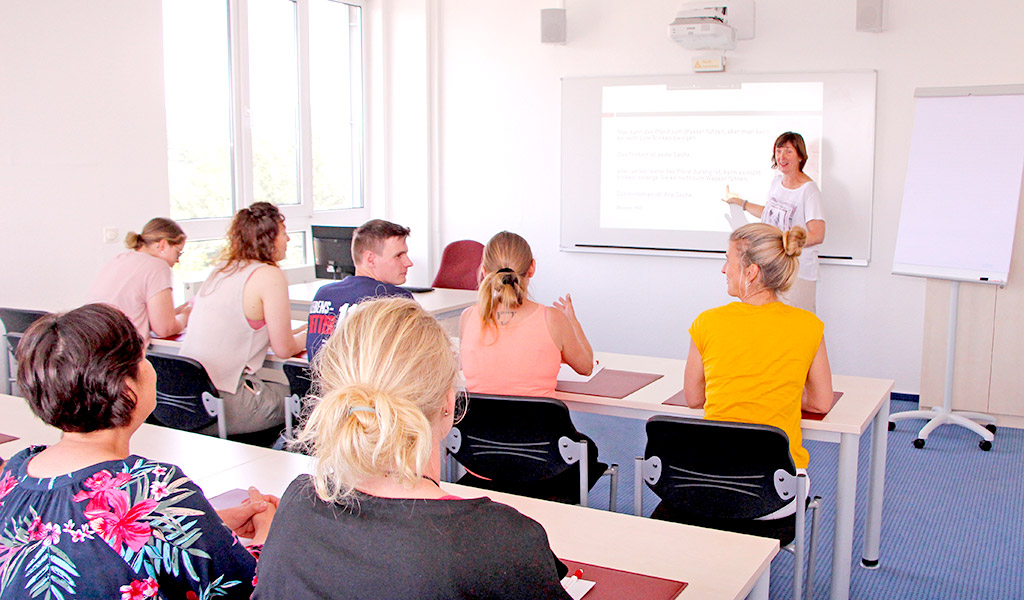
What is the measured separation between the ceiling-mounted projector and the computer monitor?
2.43 meters

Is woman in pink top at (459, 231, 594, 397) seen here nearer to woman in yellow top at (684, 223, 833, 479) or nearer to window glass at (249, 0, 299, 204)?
woman in yellow top at (684, 223, 833, 479)

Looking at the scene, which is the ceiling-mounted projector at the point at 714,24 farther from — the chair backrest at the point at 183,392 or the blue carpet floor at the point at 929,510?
the chair backrest at the point at 183,392

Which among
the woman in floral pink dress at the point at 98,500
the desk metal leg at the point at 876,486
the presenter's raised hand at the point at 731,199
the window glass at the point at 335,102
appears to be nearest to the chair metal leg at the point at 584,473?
the desk metal leg at the point at 876,486

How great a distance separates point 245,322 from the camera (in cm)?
341

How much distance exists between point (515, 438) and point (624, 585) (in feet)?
3.51

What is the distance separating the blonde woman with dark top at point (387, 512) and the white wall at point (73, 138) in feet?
12.8

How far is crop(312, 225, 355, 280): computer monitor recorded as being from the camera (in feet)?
17.4

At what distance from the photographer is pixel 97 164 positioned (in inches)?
191

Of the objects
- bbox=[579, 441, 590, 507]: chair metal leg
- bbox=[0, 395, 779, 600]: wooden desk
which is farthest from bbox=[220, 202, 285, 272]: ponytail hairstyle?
bbox=[579, 441, 590, 507]: chair metal leg

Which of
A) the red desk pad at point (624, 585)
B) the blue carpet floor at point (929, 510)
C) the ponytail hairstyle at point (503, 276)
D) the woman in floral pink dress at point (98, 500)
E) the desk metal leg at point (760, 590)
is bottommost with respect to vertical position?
the blue carpet floor at point (929, 510)

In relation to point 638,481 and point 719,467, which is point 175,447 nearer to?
point 638,481

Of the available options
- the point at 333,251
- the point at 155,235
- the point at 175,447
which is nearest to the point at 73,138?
the point at 155,235

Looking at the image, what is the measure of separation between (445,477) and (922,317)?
3715 millimetres

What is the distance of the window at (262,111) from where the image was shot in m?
5.52
